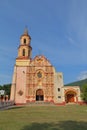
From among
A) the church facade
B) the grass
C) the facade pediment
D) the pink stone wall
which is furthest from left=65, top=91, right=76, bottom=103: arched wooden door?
the grass

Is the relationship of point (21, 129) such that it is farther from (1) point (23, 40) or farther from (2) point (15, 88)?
(1) point (23, 40)

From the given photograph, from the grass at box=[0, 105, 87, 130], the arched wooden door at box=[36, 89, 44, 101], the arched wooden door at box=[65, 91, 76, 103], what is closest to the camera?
the grass at box=[0, 105, 87, 130]

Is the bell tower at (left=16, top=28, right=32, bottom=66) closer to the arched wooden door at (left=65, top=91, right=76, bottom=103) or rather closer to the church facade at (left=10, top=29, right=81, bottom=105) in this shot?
the church facade at (left=10, top=29, right=81, bottom=105)

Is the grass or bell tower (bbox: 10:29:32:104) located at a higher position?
bell tower (bbox: 10:29:32:104)

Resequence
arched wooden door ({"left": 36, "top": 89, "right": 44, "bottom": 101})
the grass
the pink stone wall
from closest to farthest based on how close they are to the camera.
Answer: the grass → the pink stone wall → arched wooden door ({"left": 36, "top": 89, "right": 44, "bottom": 101})

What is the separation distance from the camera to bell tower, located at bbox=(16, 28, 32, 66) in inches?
1697

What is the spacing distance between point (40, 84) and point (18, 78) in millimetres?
5560

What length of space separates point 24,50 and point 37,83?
9.34m

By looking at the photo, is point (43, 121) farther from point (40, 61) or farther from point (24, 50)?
point (24, 50)

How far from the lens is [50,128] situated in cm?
833

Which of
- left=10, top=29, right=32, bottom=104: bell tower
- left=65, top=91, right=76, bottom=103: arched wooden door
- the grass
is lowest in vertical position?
the grass

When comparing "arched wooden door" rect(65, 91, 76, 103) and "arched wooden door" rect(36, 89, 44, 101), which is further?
"arched wooden door" rect(65, 91, 76, 103)

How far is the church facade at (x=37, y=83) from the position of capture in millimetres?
40469

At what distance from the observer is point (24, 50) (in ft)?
146
